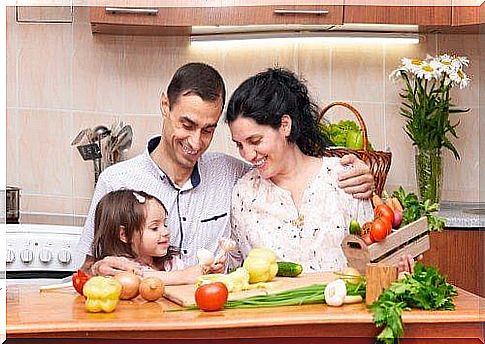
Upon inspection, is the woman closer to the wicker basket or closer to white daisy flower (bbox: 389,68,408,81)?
the wicker basket

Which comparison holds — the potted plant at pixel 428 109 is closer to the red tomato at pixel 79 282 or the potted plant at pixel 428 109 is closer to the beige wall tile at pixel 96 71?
the beige wall tile at pixel 96 71

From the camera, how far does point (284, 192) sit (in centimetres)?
245

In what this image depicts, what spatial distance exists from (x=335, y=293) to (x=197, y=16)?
1.09 m

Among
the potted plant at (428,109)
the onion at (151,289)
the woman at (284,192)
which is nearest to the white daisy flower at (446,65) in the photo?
the potted plant at (428,109)

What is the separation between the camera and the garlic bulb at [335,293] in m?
2.08

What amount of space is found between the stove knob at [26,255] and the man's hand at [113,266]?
64 cm

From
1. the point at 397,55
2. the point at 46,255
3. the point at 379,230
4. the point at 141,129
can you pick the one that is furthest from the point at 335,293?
the point at 397,55

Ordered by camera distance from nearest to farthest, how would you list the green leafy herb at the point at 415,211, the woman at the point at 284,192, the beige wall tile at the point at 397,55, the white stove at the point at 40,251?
the green leafy herb at the point at 415,211 < the woman at the point at 284,192 < the white stove at the point at 40,251 < the beige wall tile at the point at 397,55

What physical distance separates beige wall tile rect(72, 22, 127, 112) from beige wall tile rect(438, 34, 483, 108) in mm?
1119

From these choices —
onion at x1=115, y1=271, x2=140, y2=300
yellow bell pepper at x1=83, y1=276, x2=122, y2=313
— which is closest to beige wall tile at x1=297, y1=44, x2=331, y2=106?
onion at x1=115, y1=271, x2=140, y2=300

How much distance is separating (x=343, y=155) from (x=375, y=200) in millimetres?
192

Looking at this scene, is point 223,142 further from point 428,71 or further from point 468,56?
point 468,56

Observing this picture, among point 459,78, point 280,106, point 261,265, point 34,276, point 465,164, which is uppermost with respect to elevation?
point 459,78

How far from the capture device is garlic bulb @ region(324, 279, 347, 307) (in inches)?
81.9
